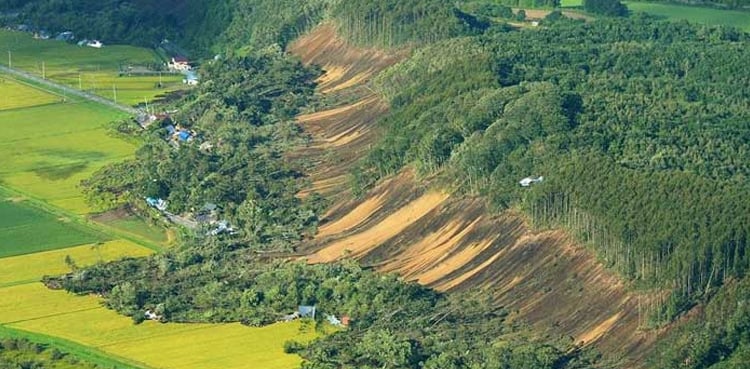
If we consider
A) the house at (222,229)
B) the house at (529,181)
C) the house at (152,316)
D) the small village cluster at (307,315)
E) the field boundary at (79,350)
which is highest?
the house at (529,181)

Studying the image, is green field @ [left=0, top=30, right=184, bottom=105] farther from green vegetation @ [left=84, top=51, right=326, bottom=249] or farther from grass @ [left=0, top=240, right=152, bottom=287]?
grass @ [left=0, top=240, right=152, bottom=287]

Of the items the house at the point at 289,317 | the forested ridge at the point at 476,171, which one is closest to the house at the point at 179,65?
the forested ridge at the point at 476,171

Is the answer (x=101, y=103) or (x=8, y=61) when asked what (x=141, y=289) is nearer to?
(x=101, y=103)

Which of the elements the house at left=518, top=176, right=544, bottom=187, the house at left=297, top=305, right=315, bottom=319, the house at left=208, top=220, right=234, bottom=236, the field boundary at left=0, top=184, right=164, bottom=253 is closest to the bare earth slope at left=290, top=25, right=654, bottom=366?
the house at left=518, top=176, right=544, bottom=187

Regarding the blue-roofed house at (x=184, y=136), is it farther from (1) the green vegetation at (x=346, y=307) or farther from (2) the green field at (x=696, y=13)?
(2) the green field at (x=696, y=13)

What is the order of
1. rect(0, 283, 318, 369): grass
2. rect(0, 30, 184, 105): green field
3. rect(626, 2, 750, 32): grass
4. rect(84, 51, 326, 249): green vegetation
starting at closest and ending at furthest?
rect(0, 283, 318, 369): grass < rect(84, 51, 326, 249): green vegetation < rect(0, 30, 184, 105): green field < rect(626, 2, 750, 32): grass

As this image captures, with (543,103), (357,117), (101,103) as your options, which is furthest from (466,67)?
(101,103)

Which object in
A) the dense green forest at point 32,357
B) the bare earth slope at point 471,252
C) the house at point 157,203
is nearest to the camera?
the bare earth slope at point 471,252
